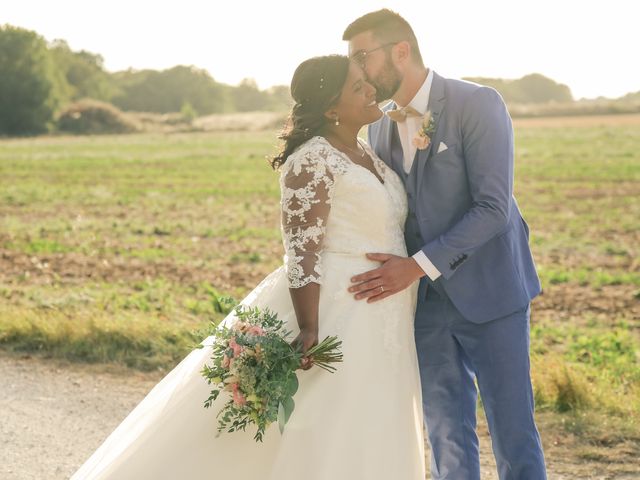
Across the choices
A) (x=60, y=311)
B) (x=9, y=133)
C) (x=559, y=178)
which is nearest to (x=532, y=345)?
(x=60, y=311)

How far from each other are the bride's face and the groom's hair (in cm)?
30

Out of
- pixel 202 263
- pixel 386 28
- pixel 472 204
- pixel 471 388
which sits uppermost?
pixel 386 28

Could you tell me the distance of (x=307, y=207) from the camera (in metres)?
3.68

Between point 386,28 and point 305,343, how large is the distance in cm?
154

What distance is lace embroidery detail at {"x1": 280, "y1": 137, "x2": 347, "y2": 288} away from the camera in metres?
3.68

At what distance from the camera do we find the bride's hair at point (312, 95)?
3.76 m

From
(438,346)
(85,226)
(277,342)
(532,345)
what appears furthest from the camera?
(85,226)

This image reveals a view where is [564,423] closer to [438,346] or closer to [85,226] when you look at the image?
[438,346]

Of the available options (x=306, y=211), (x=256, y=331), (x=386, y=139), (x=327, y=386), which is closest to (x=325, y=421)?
(x=327, y=386)

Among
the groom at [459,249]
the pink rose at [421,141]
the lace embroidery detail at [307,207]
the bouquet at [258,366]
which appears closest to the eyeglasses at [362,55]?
the groom at [459,249]

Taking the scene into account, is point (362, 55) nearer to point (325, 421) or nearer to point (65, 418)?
point (325, 421)

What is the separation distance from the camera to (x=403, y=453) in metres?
3.83

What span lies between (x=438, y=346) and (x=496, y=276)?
441 millimetres

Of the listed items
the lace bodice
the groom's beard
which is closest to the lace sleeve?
the lace bodice
